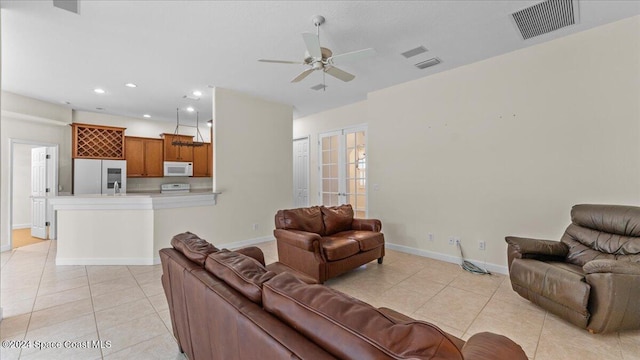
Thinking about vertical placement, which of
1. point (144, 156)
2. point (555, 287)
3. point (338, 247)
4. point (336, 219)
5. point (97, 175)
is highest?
point (144, 156)

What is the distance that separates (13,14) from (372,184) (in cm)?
504

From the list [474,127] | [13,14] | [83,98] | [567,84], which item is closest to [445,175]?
[474,127]

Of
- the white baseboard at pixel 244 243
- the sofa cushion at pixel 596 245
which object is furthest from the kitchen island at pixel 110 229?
the sofa cushion at pixel 596 245

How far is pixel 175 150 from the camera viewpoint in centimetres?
712

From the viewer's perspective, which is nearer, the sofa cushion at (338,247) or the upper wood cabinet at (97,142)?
the sofa cushion at (338,247)

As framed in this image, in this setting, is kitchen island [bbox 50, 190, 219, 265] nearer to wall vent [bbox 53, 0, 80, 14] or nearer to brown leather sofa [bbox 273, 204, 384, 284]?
brown leather sofa [bbox 273, 204, 384, 284]

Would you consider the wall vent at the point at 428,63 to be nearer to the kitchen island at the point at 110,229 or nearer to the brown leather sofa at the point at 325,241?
the brown leather sofa at the point at 325,241

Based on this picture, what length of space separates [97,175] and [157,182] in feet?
4.84

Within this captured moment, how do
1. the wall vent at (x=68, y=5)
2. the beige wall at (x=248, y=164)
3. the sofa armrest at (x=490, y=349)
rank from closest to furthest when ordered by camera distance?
the sofa armrest at (x=490, y=349) < the wall vent at (x=68, y=5) < the beige wall at (x=248, y=164)

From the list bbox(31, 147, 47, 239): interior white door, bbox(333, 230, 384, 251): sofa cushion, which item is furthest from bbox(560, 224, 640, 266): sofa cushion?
bbox(31, 147, 47, 239): interior white door

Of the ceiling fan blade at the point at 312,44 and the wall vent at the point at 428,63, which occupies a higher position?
the wall vent at the point at 428,63

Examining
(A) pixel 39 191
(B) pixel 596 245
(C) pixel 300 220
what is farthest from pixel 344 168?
(A) pixel 39 191

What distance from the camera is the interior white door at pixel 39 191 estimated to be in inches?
213

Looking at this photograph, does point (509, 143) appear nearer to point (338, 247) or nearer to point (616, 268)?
point (616, 268)
